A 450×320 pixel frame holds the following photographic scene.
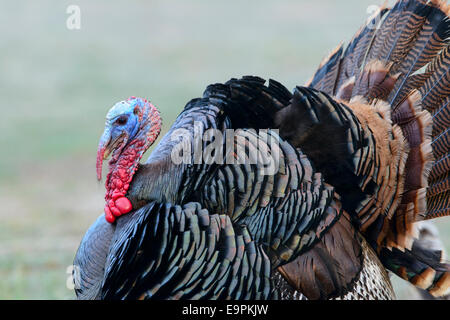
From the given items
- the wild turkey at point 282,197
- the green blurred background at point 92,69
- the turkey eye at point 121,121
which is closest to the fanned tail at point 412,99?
the wild turkey at point 282,197

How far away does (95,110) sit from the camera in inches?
594

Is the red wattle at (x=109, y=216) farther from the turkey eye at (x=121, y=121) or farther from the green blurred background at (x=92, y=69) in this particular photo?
the green blurred background at (x=92, y=69)

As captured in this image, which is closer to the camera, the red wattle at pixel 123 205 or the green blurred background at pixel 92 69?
the red wattle at pixel 123 205

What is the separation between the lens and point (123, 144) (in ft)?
12.1

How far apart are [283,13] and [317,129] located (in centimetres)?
1770

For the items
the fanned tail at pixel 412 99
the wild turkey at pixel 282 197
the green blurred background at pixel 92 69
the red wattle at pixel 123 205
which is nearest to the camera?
the wild turkey at pixel 282 197

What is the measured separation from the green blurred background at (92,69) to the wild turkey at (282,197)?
3721 mm

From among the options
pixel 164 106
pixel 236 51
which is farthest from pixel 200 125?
pixel 236 51

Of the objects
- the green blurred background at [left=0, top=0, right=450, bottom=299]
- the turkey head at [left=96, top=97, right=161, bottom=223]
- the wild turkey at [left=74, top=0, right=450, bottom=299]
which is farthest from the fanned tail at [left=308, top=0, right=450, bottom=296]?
the green blurred background at [left=0, top=0, right=450, bottom=299]

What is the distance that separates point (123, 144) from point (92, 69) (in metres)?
13.9

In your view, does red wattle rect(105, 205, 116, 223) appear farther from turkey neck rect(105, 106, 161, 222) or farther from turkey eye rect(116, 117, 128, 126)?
turkey eye rect(116, 117, 128, 126)

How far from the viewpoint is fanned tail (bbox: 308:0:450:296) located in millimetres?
4000

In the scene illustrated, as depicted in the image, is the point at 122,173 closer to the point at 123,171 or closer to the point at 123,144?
the point at 123,171

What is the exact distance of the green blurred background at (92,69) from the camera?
9781 millimetres
